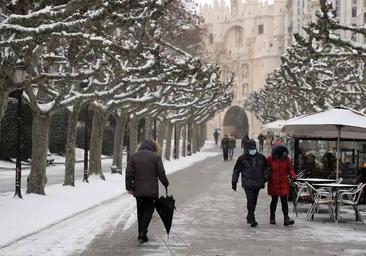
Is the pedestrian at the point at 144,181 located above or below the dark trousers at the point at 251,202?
above

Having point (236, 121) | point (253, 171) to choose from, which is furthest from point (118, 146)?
point (236, 121)

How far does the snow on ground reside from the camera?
10204 mm

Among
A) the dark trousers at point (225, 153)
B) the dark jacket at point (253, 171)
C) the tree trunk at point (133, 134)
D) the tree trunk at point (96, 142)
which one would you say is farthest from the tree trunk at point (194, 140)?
the dark jacket at point (253, 171)

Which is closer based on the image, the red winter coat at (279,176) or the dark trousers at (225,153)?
the red winter coat at (279,176)

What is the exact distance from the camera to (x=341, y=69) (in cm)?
3622

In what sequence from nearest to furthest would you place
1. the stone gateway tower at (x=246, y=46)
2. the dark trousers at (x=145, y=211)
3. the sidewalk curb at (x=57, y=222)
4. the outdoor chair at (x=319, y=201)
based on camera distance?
the sidewalk curb at (x=57, y=222) → the dark trousers at (x=145, y=211) → the outdoor chair at (x=319, y=201) → the stone gateway tower at (x=246, y=46)

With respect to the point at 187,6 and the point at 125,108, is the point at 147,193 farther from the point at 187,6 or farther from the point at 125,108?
the point at 187,6

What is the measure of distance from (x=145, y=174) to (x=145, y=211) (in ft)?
1.93

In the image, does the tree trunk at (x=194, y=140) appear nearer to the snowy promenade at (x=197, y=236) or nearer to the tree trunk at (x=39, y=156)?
the tree trunk at (x=39, y=156)

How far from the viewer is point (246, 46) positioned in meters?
129

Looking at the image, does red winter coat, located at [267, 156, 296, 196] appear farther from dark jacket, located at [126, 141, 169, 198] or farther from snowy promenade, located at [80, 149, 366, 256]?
dark jacket, located at [126, 141, 169, 198]

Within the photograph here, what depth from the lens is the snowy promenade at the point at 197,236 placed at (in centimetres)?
968

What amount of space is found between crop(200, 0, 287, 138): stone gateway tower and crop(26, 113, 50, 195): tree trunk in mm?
103061

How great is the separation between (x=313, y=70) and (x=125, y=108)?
9.75 metres
